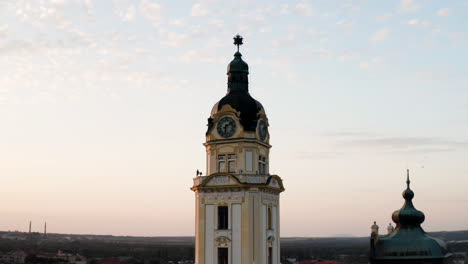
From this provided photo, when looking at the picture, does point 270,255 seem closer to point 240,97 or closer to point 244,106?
point 244,106

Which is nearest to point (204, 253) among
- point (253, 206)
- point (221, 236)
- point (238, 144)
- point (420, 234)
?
point (221, 236)

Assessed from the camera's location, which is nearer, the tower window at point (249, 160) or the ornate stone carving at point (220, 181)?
the ornate stone carving at point (220, 181)

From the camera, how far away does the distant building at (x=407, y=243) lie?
60.4 m

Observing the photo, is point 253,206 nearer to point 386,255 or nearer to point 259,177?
point 259,177

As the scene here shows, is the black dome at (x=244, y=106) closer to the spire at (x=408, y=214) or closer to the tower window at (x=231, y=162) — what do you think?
the tower window at (x=231, y=162)

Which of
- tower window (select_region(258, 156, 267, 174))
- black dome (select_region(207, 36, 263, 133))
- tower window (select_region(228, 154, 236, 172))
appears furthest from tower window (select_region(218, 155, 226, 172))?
tower window (select_region(258, 156, 267, 174))

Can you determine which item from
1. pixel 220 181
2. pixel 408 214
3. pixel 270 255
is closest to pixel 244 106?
pixel 220 181

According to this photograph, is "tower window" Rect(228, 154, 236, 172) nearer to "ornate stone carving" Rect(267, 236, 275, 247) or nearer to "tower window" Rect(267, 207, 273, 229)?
"tower window" Rect(267, 207, 273, 229)

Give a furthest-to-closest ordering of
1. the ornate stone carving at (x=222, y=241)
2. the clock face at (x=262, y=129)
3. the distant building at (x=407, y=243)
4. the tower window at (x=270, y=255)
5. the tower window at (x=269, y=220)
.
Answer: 1. the distant building at (x=407, y=243)
2. the clock face at (x=262, y=129)
3. the tower window at (x=269, y=220)
4. the tower window at (x=270, y=255)
5. the ornate stone carving at (x=222, y=241)

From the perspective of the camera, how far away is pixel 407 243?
61062mm

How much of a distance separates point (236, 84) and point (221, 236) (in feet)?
42.8

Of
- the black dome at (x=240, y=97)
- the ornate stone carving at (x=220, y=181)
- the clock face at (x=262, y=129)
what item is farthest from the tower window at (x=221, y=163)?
the clock face at (x=262, y=129)

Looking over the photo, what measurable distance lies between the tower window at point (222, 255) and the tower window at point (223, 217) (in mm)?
1844

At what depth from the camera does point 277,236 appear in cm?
6112
